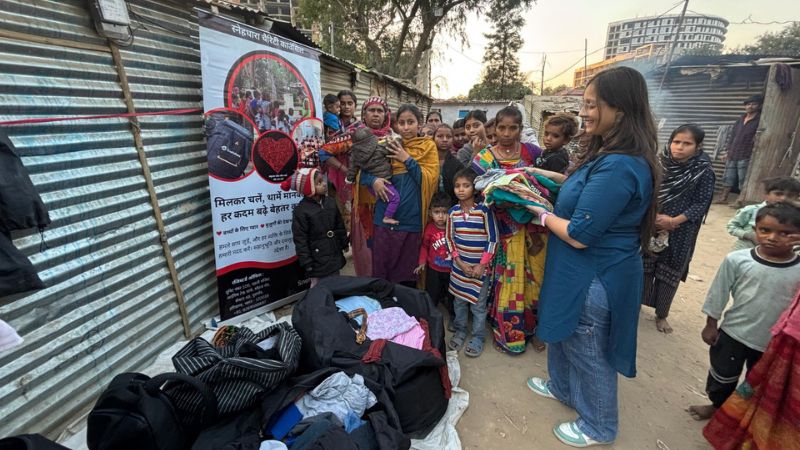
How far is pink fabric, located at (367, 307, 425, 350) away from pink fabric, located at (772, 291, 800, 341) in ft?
5.66

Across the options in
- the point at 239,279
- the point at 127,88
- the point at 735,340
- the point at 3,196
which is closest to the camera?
the point at 3,196

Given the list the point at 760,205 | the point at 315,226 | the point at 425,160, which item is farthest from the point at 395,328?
the point at 760,205

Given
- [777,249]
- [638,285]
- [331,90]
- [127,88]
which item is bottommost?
[638,285]

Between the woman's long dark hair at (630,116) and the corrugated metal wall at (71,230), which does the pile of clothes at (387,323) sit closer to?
the corrugated metal wall at (71,230)

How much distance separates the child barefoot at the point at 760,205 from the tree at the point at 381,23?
47.2 ft

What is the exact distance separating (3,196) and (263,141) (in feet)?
5.82

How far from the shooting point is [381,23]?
15727 mm

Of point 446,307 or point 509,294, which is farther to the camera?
point 446,307

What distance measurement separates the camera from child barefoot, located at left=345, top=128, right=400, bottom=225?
2.90 metres

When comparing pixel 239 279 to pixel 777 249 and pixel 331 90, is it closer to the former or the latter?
pixel 777 249

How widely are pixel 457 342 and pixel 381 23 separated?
16.3 m

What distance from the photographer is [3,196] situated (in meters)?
1.39

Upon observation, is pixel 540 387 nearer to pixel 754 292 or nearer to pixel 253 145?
pixel 754 292

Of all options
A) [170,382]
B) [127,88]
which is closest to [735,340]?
[170,382]
